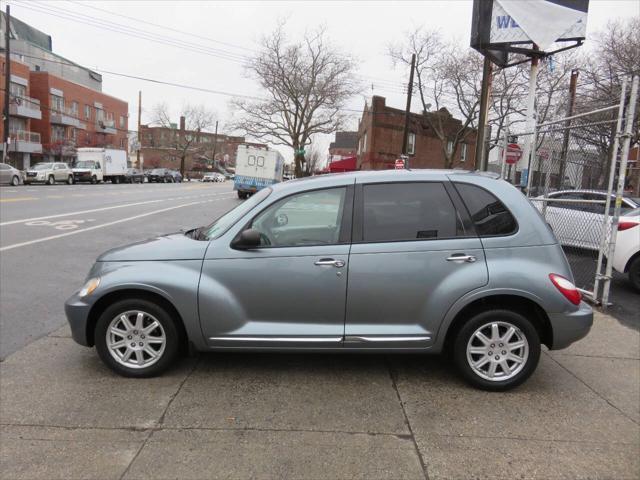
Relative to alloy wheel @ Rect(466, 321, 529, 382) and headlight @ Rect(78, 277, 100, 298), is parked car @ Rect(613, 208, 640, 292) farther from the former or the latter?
headlight @ Rect(78, 277, 100, 298)

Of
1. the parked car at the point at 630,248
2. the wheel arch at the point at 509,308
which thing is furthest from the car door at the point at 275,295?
the parked car at the point at 630,248

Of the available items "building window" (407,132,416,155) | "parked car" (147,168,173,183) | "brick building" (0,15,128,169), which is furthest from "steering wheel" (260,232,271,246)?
"parked car" (147,168,173,183)

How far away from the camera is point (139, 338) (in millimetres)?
3891

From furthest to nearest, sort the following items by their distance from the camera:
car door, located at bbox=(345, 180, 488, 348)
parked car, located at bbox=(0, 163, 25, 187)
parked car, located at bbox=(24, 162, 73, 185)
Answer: parked car, located at bbox=(24, 162, 73, 185), parked car, located at bbox=(0, 163, 25, 187), car door, located at bbox=(345, 180, 488, 348)

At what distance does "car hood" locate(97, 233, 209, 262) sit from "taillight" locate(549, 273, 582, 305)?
8.88 feet

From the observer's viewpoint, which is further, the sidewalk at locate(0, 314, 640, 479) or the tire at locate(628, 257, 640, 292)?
the tire at locate(628, 257, 640, 292)

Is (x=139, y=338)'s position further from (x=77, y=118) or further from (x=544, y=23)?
(x=77, y=118)

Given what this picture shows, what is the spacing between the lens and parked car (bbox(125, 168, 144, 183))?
Result: 48.0 meters

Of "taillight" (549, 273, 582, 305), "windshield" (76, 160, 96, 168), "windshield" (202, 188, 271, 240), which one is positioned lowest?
"taillight" (549, 273, 582, 305)

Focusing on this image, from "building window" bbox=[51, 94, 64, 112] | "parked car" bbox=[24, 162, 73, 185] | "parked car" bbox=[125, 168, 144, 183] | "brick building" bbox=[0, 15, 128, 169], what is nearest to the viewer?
"parked car" bbox=[24, 162, 73, 185]

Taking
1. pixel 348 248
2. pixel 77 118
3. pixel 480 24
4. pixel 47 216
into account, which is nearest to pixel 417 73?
pixel 480 24

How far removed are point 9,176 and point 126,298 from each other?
31.7 metres

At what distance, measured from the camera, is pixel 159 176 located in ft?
186

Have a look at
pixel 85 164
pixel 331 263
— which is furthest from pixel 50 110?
pixel 331 263
